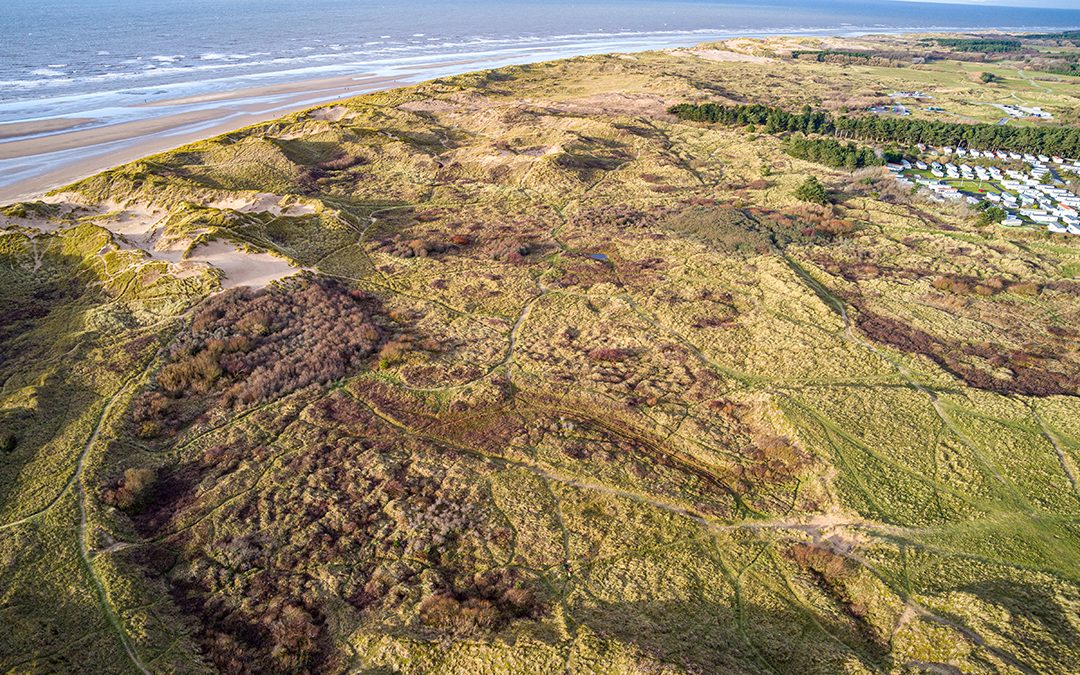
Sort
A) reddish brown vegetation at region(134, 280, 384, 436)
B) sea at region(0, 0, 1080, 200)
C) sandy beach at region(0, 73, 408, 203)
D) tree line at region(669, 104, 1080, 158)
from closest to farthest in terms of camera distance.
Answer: reddish brown vegetation at region(134, 280, 384, 436) → sandy beach at region(0, 73, 408, 203) → sea at region(0, 0, 1080, 200) → tree line at region(669, 104, 1080, 158)

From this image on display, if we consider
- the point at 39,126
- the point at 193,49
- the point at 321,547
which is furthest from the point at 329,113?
the point at 193,49

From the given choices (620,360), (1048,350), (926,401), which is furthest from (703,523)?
(1048,350)

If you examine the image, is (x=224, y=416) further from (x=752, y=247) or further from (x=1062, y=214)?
(x=1062, y=214)

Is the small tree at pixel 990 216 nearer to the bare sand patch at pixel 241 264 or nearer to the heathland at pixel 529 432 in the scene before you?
the heathland at pixel 529 432

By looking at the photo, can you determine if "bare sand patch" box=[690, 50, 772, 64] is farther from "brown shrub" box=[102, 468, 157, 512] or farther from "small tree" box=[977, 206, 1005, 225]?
"brown shrub" box=[102, 468, 157, 512]

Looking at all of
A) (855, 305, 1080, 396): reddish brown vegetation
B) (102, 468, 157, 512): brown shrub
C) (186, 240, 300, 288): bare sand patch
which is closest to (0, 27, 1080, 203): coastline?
(186, 240, 300, 288): bare sand patch

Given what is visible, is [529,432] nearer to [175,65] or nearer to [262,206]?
[262,206]
